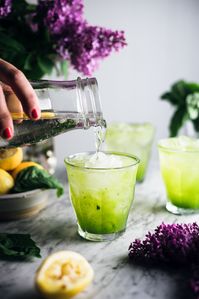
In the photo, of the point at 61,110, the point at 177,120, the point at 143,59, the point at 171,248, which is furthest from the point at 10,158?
the point at 143,59

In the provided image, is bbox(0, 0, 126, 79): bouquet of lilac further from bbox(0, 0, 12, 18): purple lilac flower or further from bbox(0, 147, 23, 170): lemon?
bbox(0, 147, 23, 170): lemon

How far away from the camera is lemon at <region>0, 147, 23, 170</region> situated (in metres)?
1.15

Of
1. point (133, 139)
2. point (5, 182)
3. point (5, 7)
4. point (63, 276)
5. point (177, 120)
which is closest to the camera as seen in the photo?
point (63, 276)

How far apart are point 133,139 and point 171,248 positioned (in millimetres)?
660

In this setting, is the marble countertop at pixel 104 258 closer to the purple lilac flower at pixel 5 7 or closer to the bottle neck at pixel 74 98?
the bottle neck at pixel 74 98

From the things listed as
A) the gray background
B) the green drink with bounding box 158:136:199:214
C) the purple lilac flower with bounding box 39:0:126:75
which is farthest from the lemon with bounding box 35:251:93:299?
the gray background

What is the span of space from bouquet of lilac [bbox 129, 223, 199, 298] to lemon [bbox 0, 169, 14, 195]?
366 mm

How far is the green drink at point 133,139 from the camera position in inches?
58.5

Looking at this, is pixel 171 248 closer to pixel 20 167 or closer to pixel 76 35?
pixel 20 167

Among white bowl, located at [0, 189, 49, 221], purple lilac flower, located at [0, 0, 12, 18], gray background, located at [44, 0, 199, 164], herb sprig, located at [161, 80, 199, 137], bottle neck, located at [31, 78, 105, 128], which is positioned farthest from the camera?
gray background, located at [44, 0, 199, 164]

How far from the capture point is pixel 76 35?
1.32m

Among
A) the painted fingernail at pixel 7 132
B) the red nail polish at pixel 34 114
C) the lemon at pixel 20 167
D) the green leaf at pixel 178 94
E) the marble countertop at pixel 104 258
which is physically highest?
the red nail polish at pixel 34 114

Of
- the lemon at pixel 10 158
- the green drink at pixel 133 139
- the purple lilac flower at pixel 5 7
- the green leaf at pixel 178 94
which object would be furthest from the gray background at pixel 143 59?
the lemon at pixel 10 158

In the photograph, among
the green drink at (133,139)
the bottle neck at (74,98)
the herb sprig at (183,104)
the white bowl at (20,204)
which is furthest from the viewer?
the herb sprig at (183,104)
